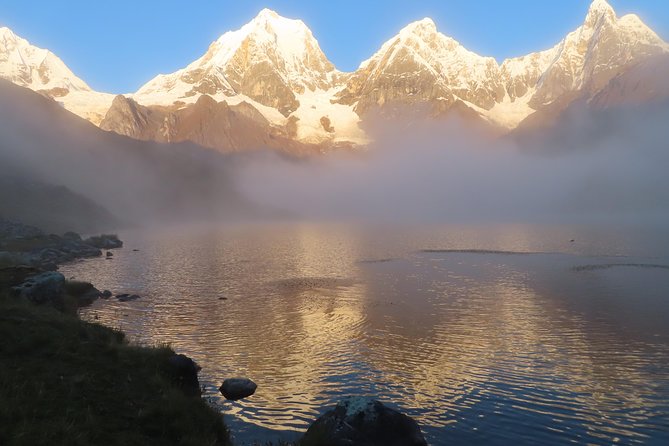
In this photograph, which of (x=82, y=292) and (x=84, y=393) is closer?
(x=84, y=393)

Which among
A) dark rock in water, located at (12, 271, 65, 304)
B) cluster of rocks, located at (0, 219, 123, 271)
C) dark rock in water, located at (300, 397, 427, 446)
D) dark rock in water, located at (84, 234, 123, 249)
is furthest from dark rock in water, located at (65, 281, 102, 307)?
dark rock in water, located at (84, 234, 123, 249)

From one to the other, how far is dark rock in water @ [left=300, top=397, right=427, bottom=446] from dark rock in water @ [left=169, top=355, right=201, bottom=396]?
18.5 ft

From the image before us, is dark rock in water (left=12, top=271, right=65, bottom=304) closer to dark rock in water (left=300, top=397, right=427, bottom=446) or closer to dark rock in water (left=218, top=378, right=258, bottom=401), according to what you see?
dark rock in water (left=218, top=378, right=258, bottom=401)

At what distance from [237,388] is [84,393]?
35.8 feet

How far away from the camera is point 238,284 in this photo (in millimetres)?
66125

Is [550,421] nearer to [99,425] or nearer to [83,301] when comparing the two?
[99,425]

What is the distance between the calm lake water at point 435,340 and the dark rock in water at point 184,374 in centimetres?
288

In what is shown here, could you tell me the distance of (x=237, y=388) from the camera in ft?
84.9

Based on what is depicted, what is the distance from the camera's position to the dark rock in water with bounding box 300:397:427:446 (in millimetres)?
16391

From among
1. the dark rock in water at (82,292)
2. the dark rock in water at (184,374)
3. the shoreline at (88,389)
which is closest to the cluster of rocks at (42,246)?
the dark rock in water at (82,292)

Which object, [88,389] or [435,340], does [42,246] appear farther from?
[88,389]

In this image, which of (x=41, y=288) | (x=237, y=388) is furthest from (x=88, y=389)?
(x=41, y=288)

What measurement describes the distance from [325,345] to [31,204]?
175m

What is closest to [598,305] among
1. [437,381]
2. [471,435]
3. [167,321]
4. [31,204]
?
[437,381]
